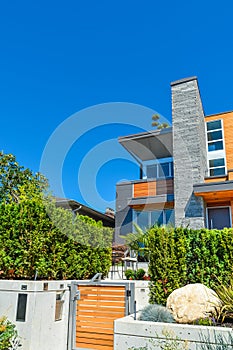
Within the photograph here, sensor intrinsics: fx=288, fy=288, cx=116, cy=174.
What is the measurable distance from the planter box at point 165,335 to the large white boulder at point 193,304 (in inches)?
19.7

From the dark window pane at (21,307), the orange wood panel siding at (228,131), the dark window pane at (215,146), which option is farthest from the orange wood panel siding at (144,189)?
the dark window pane at (21,307)

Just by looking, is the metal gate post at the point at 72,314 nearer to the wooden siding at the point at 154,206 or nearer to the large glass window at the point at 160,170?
the wooden siding at the point at 154,206

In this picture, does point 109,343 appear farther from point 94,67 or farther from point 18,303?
point 94,67

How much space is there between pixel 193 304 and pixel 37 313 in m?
3.00

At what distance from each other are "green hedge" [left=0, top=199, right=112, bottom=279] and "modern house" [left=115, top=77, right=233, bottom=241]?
24.1 ft

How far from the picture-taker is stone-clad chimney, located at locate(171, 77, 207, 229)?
1330cm

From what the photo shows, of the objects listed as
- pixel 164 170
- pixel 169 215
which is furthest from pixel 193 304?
pixel 164 170

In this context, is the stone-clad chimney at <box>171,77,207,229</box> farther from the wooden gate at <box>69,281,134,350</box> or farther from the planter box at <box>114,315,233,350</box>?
the planter box at <box>114,315,233,350</box>

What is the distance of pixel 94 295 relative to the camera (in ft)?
21.4

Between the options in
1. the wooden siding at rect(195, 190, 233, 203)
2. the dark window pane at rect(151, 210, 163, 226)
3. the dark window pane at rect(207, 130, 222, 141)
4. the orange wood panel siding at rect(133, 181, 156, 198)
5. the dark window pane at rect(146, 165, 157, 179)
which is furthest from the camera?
the dark window pane at rect(146, 165, 157, 179)

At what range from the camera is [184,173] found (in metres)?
14.0

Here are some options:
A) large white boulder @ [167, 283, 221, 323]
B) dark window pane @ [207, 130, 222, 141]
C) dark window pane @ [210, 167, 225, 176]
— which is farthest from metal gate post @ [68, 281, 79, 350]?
dark window pane @ [207, 130, 222, 141]

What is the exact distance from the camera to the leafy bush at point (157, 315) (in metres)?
4.85

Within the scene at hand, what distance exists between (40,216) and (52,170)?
4.09 meters
